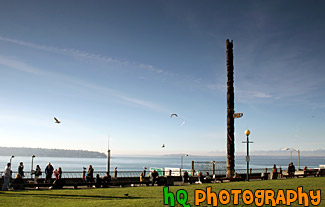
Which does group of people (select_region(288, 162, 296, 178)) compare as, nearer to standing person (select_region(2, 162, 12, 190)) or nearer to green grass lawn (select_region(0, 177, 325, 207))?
green grass lawn (select_region(0, 177, 325, 207))

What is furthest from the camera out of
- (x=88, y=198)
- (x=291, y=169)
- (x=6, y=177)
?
(x=291, y=169)

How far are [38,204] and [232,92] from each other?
20309 millimetres

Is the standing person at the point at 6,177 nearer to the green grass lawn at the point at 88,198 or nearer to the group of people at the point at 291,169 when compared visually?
the green grass lawn at the point at 88,198

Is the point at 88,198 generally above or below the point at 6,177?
below

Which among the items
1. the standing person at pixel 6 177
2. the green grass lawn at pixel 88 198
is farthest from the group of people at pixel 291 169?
the standing person at pixel 6 177

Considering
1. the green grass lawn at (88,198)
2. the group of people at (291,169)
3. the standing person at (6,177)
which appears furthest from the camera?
the group of people at (291,169)

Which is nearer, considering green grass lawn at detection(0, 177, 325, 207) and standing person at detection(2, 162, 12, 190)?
green grass lawn at detection(0, 177, 325, 207)

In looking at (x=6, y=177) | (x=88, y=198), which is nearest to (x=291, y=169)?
(x=88, y=198)

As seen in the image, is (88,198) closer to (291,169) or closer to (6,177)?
(6,177)

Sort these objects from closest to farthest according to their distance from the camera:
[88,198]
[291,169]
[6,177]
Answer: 1. [88,198]
2. [6,177]
3. [291,169]

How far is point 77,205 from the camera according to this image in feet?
37.3

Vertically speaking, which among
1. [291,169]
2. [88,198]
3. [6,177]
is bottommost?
[291,169]

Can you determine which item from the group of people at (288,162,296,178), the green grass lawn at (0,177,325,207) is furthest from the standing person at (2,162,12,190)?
the group of people at (288,162,296,178)

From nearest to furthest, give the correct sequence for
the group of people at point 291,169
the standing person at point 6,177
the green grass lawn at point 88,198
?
1. the green grass lawn at point 88,198
2. the standing person at point 6,177
3. the group of people at point 291,169
